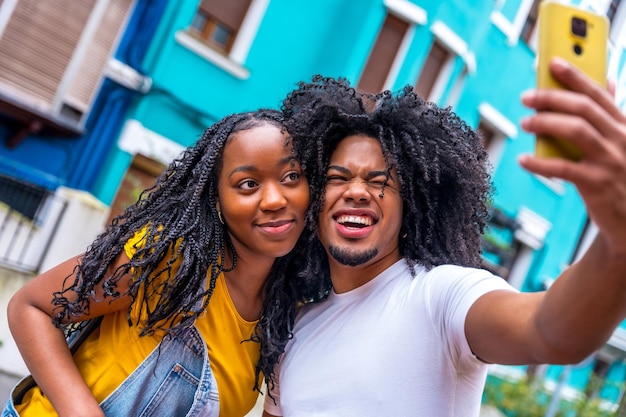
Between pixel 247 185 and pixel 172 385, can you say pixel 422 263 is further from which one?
pixel 172 385

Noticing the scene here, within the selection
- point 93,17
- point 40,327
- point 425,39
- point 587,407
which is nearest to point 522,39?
point 425,39

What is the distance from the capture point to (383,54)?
10266 mm

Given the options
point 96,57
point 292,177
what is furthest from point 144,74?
point 292,177

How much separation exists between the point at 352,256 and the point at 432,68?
29.7 ft

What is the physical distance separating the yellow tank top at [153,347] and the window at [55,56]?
590 cm

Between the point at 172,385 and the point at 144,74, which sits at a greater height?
the point at 144,74

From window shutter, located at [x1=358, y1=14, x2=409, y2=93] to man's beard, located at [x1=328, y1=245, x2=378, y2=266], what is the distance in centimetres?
801

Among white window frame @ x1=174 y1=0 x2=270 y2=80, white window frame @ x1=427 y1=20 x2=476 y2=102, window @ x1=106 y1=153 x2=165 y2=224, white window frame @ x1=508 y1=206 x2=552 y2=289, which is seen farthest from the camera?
white window frame @ x1=508 y1=206 x2=552 y2=289

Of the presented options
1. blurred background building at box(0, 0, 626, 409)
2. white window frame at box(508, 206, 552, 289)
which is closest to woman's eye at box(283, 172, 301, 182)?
blurred background building at box(0, 0, 626, 409)

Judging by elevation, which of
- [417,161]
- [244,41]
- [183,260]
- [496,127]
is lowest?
[183,260]

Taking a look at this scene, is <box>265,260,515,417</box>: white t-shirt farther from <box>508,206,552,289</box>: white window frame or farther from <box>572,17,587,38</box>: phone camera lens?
<box>508,206,552,289</box>: white window frame

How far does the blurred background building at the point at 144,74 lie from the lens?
23.1ft

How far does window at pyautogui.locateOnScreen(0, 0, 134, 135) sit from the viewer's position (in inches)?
300

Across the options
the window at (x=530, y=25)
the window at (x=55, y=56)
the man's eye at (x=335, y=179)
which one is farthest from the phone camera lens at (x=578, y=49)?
the window at (x=530, y=25)
